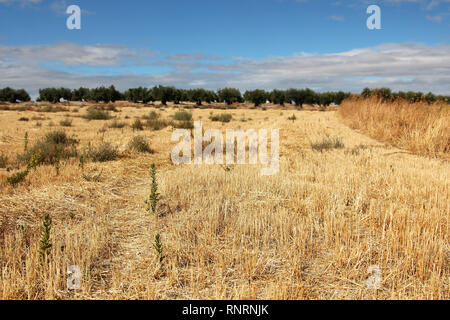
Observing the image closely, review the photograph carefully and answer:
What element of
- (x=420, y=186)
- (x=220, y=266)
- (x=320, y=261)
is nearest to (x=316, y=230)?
(x=320, y=261)

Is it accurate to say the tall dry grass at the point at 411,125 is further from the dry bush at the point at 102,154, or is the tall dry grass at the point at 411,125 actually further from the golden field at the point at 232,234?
the dry bush at the point at 102,154

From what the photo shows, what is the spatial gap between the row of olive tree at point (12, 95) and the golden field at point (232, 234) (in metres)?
85.2

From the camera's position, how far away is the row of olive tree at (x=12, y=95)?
74800mm

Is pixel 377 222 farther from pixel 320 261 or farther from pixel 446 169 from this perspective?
pixel 446 169

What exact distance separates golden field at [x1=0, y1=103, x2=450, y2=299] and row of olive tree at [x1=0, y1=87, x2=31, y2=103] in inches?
3353

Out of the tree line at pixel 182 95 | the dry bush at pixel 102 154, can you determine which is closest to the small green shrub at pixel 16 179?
the dry bush at pixel 102 154

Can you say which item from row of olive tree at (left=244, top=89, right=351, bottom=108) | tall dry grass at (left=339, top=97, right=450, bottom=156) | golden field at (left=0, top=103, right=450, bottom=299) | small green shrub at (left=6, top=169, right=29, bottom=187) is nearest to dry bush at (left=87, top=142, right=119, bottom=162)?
golden field at (left=0, top=103, right=450, bottom=299)

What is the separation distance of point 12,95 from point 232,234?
298 ft

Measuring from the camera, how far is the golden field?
10.0ft

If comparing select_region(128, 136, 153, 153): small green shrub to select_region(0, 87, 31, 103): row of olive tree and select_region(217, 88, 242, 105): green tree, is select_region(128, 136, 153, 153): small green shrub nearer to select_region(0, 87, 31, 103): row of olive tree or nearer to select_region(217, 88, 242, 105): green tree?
select_region(217, 88, 242, 105): green tree

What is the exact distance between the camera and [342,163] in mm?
8414

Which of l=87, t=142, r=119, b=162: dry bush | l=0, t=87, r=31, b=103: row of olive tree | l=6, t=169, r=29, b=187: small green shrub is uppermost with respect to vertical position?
l=0, t=87, r=31, b=103: row of olive tree
